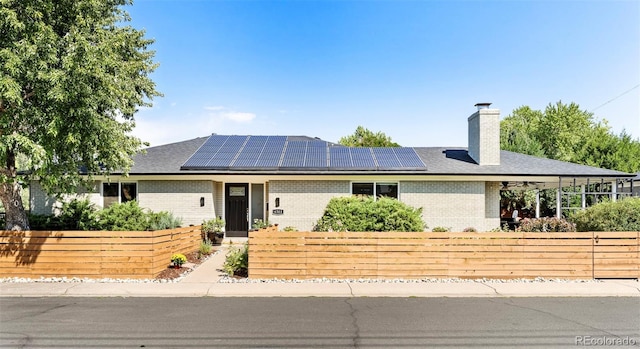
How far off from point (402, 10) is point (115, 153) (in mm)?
10657

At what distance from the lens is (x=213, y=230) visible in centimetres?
1464

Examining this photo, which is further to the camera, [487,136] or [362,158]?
[362,158]

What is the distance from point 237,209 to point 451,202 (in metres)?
8.48

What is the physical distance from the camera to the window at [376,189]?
14.9m

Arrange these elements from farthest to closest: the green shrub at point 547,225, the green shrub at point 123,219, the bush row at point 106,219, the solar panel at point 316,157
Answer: the solar panel at point 316,157 → the green shrub at point 547,225 → the bush row at point 106,219 → the green shrub at point 123,219

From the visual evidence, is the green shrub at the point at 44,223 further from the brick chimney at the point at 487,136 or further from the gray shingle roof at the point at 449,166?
the brick chimney at the point at 487,136

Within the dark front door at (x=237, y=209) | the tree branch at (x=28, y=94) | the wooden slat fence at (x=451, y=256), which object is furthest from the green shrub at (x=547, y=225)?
the tree branch at (x=28, y=94)

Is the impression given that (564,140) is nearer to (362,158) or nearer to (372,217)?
(362,158)

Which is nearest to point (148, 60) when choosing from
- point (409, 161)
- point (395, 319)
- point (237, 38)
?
point (237, 38)

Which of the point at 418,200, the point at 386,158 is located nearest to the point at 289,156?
the point at 386,158

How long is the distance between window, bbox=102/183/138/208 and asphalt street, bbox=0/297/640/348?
755 cm

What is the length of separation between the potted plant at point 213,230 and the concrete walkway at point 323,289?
5299 mm

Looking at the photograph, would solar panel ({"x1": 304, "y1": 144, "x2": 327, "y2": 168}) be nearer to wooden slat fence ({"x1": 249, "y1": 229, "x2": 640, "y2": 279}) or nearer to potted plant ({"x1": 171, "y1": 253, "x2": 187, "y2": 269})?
wooden slat fence ({"x1": 249, "y1": 229, "x2": 640, "y2": 279})

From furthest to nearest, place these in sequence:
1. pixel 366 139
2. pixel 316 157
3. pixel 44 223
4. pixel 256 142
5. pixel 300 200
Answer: pixel 366 139, pixel 256 142, pixel 316 157, pixel 300 200, pixel 44 223
